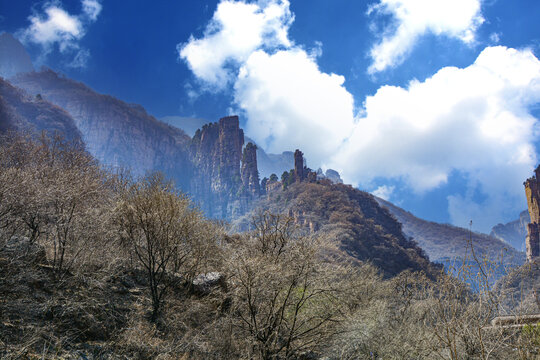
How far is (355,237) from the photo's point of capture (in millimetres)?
81500

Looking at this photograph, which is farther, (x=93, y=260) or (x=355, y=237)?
(x=355, y=237)

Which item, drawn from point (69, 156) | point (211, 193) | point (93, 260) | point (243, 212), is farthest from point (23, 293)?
point (211, 193)

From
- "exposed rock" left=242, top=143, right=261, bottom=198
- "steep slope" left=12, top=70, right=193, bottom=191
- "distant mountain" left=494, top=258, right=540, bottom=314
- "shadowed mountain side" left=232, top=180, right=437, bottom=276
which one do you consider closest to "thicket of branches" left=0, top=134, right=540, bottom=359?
"distant mountain" left=494, top=258, right=540, bottom=314

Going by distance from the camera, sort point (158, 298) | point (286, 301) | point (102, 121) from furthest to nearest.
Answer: point (102, 121), point (158, 298), point (286, 301)

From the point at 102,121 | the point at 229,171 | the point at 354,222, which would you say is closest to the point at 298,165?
the point at 354,222

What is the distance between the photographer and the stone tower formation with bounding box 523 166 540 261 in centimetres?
11050

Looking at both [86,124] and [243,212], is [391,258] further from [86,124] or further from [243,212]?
[86,124]

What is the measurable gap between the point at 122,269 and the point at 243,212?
Answer: 500ft

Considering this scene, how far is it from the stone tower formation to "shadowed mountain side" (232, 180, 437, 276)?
139 ft

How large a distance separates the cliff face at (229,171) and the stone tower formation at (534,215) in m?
111

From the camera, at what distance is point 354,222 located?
94.8 m

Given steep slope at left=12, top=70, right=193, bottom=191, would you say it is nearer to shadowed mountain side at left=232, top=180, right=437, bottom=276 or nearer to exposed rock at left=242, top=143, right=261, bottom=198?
exposed rock at left=242, top=143, right=261, bottom=198

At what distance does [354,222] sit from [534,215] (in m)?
68.9

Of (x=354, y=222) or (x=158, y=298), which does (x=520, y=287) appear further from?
(x=354, y=222)
